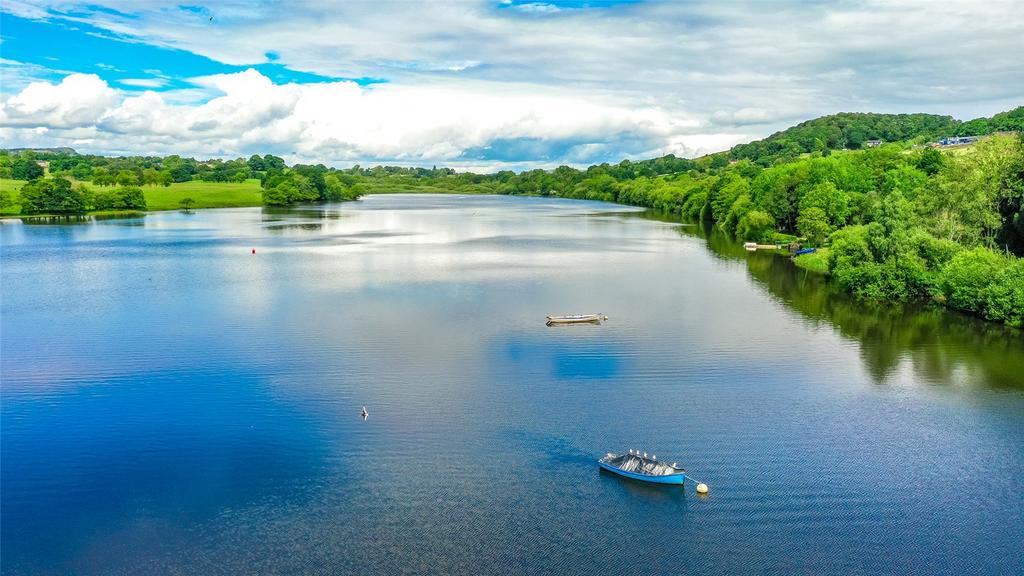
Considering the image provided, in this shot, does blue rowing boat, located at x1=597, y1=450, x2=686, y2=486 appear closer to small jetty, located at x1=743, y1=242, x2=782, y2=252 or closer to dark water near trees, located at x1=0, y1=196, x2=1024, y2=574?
dark water near trees, located at x1=0, y1=196, x2=1024, y2=574

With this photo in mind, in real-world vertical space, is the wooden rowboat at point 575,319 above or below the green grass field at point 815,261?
below

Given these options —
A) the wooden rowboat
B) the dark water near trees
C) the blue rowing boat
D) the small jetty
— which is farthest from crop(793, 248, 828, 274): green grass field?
the blue rowing boat

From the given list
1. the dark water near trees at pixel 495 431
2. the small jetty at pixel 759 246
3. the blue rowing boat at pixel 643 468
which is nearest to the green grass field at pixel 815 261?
the small jetty at pixel 759 246

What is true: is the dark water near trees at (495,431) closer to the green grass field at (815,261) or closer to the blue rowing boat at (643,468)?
the blue rowing boat at (643,468)

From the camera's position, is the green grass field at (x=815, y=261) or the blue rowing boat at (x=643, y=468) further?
the green grass field at (x=815, y=261)

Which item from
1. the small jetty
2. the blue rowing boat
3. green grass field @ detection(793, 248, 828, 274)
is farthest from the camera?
the small jetty

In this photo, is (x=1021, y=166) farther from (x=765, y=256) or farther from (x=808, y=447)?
(x=808, y=447)

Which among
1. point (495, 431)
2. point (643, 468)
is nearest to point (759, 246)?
point (495, 431)
